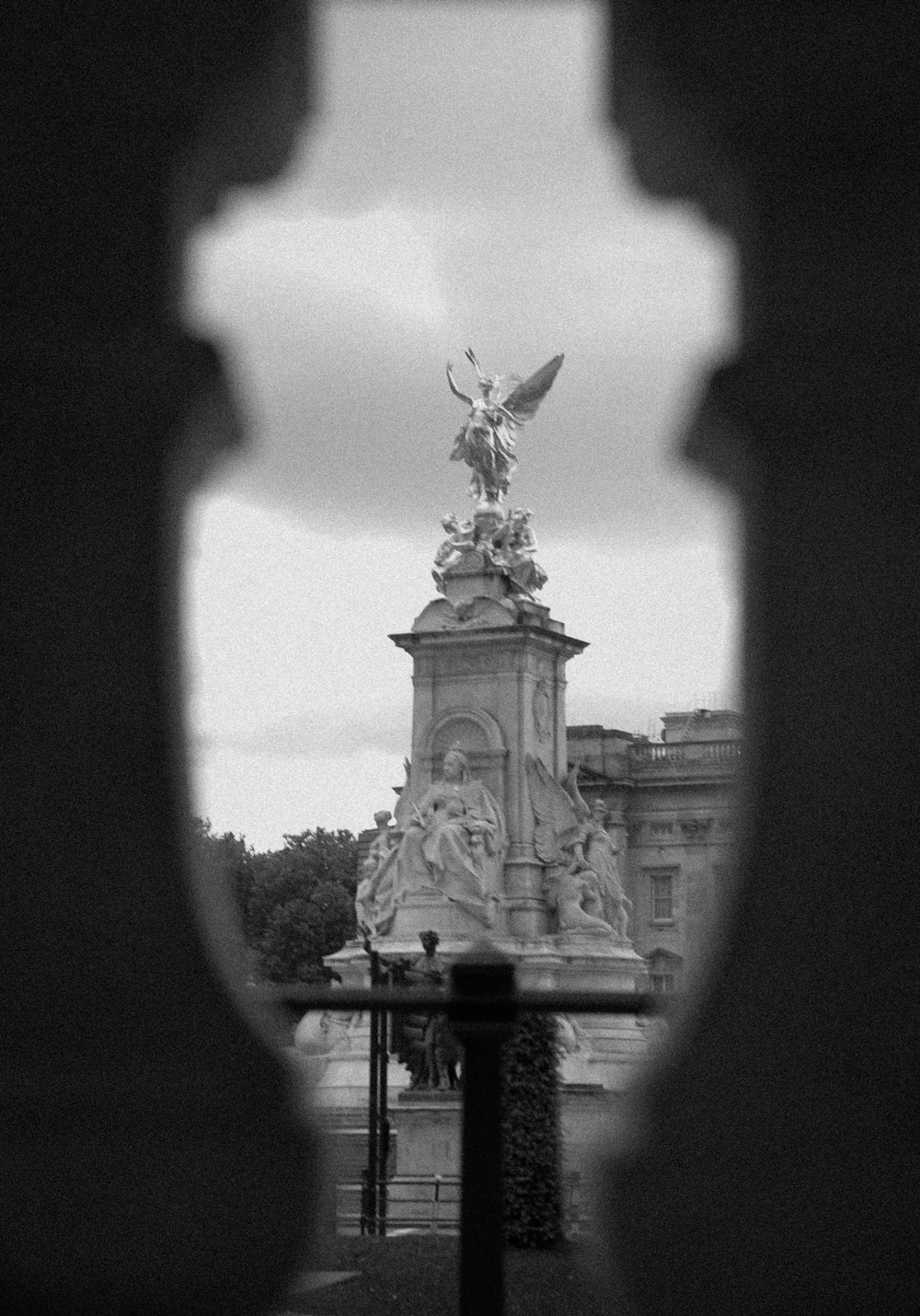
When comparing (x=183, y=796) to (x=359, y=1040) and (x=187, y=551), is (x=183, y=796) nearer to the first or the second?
(x=187, y=551)

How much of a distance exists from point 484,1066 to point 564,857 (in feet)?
94.2

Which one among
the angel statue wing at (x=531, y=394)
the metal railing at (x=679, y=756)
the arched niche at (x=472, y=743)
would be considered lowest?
the arched niche at (x=472, y=743)

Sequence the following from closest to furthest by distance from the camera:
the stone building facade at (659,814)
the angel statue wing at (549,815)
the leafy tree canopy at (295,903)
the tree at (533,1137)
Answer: the tree at (533,1137) → the angel statue wing at (549,815) → the stone building facade at (659,814) → the leafy tree canopy at (295,903)

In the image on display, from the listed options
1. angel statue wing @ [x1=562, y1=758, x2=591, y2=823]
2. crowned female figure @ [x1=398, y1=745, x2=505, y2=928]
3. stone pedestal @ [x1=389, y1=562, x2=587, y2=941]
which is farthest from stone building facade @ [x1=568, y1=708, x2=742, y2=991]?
crowned female figure @ [x1=398, y1=745, x2=505, y2=928]

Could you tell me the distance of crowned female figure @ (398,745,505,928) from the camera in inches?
1188

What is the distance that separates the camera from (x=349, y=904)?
57.9 metres

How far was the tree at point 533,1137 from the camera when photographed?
14.7 meters

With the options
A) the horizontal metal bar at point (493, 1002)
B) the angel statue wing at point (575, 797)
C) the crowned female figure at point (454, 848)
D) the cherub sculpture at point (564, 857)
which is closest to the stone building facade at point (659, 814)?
the angel statue wing at point (575, 797)

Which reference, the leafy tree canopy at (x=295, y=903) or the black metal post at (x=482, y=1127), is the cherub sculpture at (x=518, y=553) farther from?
the black metal post at (x=482, y=1127)

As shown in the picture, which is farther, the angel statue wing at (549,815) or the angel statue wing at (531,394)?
the angel statue wing at (531,394)

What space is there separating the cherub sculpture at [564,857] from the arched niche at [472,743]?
0.50 metres

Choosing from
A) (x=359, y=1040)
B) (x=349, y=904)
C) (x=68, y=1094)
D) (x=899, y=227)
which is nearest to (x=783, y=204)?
(x=899, y=227)

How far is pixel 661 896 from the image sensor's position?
50312mm

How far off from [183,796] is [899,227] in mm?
1184
